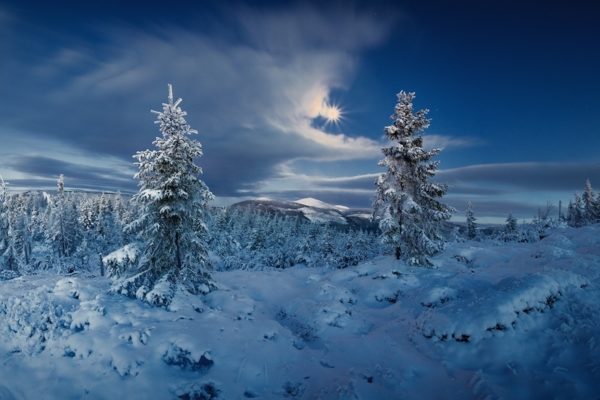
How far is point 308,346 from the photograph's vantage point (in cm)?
1295

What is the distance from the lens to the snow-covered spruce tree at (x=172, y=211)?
14.9 metres

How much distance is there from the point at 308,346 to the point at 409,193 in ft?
42.9

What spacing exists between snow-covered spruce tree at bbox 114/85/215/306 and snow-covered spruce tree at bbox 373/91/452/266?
38.0 feet

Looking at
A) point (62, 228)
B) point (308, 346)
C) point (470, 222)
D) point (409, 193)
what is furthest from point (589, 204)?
point (62, 228)

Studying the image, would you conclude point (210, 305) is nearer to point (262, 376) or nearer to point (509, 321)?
point (262, 376)

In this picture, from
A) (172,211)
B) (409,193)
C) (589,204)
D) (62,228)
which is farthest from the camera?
(589,204)

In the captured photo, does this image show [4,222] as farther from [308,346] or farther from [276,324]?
[308,346]

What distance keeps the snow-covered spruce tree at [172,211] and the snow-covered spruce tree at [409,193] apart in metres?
11.6

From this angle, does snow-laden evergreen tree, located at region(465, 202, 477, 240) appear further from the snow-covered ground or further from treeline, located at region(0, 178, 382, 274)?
the snow-covered ground

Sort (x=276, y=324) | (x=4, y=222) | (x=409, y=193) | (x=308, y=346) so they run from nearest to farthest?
(x=308, y=346)
(x=276, y=324)
(x=409, y=193)
(x=4, y=222)

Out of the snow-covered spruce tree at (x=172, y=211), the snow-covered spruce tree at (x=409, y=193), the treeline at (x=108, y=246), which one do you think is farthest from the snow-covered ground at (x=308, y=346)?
the treeline at (x=108, y=246)

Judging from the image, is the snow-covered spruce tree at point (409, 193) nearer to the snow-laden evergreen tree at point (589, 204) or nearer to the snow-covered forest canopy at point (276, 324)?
the snow-covered forest canopy at point (276, 324)

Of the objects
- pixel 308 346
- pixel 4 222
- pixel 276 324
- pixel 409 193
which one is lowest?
pixel 308 346

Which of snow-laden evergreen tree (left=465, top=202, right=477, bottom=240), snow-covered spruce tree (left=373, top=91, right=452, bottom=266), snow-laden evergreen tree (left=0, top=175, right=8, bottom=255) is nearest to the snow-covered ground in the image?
snow-covered spruce tree (left=373, top=91, right=452, bottom=266)
